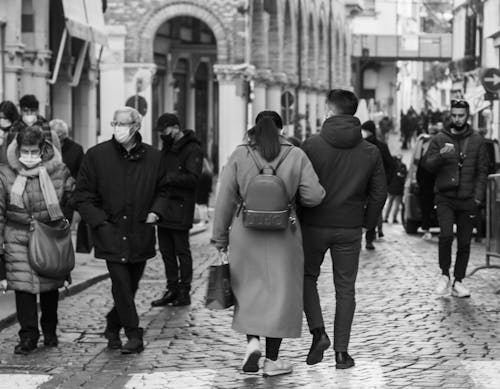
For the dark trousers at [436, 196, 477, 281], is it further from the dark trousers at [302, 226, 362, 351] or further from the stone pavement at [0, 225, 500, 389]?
the dark trousers at [302, 226, 362, 351]

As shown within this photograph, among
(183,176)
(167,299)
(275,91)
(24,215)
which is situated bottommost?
(167,299)

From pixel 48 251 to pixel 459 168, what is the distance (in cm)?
461

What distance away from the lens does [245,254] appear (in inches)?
381

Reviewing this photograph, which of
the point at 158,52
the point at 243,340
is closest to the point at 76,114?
the point at 158,52

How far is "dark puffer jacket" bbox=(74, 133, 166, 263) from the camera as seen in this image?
10828mm

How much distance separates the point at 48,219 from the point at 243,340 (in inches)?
70.8

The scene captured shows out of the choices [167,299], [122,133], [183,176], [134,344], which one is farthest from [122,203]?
[167,299]

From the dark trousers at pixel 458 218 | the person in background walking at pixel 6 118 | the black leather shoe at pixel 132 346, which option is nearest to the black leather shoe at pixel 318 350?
the black leather shoe at pixel 132 346

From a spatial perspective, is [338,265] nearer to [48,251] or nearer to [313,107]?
[48,251]

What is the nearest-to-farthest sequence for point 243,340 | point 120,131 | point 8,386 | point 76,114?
point 8,386
point 120,131
point 243,340
point 76,114

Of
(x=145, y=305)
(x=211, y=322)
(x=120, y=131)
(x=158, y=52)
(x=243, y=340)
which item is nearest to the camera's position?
(x=120, y=131)

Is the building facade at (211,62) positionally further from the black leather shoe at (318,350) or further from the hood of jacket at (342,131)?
the black leather shoe at (318,350)

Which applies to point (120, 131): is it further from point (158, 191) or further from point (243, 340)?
point (243, 340)

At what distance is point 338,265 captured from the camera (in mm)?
9984
